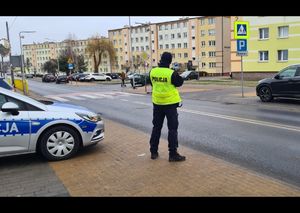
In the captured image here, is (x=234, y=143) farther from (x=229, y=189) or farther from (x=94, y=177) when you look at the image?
(x=94, y=177)

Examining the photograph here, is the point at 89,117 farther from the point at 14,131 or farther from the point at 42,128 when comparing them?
the point at 14,131

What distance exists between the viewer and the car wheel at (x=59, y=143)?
245 inches

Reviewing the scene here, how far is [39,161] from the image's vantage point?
635 centimetres

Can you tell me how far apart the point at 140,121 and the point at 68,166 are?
5.27 m

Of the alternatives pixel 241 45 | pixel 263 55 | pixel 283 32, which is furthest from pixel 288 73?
pixel 263 55

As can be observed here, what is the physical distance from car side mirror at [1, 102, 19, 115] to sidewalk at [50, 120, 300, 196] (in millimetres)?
1100

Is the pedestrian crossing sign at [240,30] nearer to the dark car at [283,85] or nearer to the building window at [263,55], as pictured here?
the dark car at [283,85]

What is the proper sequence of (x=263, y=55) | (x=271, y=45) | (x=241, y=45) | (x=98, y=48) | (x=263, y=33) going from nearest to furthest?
(x=241, y=45)
(x=271, y=45)
(x=263, y=55)
(x=263, y=33)
(x=98, y=48)

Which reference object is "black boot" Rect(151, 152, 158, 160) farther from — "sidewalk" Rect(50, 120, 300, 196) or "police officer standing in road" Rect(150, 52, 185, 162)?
"police officer standing in road" Rect(150, 52, 185, 162)

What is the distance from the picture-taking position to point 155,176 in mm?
5180

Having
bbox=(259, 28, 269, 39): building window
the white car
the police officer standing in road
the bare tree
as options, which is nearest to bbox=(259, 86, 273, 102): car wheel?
the police officer standing in road

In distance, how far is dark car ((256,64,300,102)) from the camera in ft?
Answer: 46.5

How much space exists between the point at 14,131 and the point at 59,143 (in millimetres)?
811
